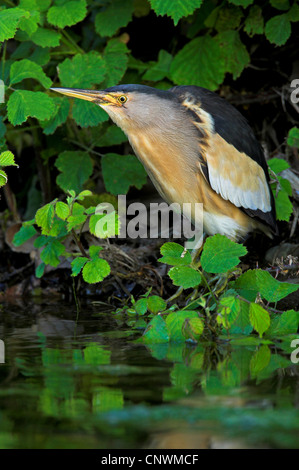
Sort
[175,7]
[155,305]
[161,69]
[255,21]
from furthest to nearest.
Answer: [161,69] → [255,21] → [175,7] → [155,305]

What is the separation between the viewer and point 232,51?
444cm

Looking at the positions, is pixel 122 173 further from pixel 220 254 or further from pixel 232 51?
pixel 220 254

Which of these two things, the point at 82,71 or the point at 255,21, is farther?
the point at 255,21

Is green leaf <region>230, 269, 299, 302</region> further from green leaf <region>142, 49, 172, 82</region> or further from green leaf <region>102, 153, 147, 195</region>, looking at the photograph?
green leaf <region>142, 49, 172, 82</region>

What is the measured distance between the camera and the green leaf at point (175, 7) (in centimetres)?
377

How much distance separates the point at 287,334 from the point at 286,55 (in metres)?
2.76

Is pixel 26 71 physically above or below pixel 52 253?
above

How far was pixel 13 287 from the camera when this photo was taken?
15.1ft

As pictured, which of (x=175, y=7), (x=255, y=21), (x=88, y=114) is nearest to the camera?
(x=175, y=7)

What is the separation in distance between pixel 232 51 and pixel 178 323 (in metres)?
2.27

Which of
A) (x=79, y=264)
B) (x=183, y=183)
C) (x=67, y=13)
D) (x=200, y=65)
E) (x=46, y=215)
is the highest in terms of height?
(x=67, y=13)

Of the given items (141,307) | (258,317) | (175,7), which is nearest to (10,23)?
(175,7)

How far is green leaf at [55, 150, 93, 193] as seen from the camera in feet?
14.0

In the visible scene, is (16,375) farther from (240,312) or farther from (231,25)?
(231,25)
